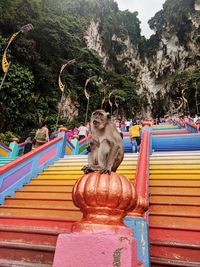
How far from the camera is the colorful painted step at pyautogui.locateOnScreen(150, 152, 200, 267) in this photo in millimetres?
2145

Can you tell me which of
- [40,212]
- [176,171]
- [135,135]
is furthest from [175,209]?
[135,135]

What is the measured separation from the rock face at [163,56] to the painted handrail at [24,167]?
25.8 metres

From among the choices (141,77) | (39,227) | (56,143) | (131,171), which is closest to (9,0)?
(56,143)

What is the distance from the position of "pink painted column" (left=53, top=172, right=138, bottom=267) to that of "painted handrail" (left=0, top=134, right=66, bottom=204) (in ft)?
9.46

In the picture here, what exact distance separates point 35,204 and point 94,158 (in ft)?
5.54

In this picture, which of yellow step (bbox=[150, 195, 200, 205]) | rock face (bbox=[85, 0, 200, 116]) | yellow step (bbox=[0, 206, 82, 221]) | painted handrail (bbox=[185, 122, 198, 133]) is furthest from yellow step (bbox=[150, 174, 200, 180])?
rock face (bbox=[85, 0, 200, 116])

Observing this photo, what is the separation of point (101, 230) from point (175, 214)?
1930mm

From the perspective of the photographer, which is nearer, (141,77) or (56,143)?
(56,143)

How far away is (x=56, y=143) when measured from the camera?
19.8 ft

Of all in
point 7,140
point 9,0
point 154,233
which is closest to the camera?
point 154,233

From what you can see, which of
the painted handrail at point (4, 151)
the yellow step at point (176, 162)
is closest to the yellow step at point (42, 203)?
the yellow step at point (176, 162)

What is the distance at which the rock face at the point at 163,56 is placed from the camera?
102ft

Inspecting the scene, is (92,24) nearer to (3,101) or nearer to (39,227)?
(3,101)

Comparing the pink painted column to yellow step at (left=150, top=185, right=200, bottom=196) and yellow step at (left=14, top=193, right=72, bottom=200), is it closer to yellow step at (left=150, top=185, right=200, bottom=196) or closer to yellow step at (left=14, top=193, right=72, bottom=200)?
yellow step at (left=150, top=185, right=200, bottom=196)
